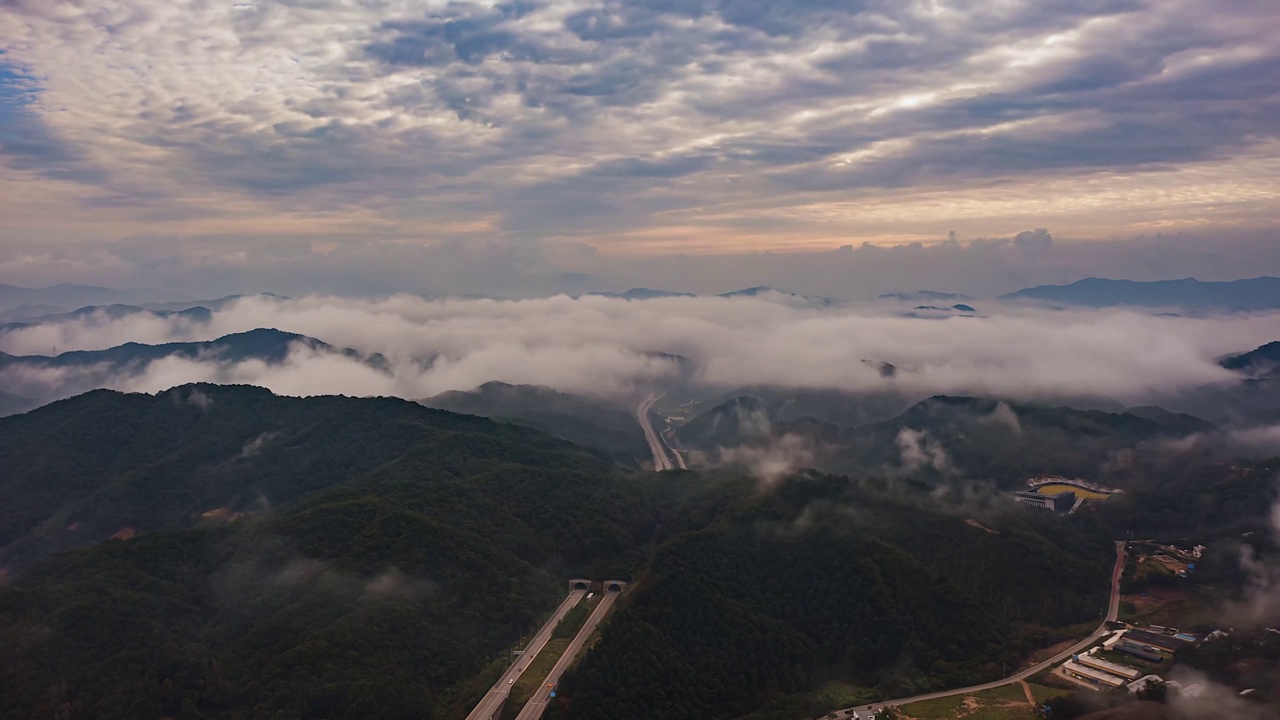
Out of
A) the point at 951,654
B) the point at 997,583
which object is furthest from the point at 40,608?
the point at 997,583

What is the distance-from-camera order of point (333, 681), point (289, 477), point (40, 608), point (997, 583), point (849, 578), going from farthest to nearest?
point (289, 477) → point (997, 583) → point (849, 578) → point (40, 608) → point (333, 681)

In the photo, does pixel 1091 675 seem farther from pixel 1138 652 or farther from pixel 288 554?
pixel 288 554

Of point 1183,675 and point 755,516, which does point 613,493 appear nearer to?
point 755,516

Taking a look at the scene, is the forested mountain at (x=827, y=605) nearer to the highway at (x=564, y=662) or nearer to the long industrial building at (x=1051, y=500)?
the highway at (x=564, y=662)

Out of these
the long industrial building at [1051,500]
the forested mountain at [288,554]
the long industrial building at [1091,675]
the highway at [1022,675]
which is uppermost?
the forested mountain at [288,554]

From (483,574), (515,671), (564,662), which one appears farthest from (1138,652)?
(483,574)

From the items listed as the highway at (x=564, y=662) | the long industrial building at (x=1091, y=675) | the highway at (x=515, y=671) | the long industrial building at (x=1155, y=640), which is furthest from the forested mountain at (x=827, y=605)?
the long industrial building at (x=1155, y=640)
